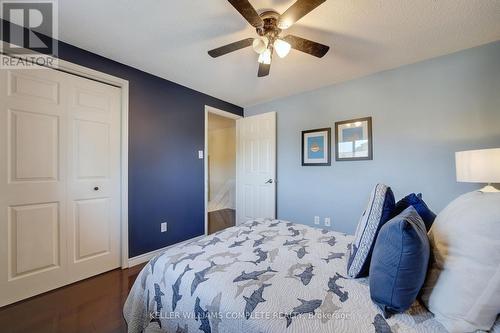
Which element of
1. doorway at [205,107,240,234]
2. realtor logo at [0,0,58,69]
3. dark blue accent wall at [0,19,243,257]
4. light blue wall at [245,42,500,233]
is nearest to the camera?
realtor logo at [0,0,58,69]

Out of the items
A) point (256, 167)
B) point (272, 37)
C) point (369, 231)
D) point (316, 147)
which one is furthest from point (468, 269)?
point (256, 167)

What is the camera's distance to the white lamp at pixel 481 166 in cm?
153

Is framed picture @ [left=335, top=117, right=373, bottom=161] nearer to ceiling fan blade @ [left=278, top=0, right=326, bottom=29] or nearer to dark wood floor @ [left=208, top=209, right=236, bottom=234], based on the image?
ceiling fan blade @ [left=278, top=0, right=326, bottom=29]

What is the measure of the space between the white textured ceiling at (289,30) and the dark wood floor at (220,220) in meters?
2.69

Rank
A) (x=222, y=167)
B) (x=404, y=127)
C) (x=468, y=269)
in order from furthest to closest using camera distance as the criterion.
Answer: (x=222, y=167), (x=404, y=127), (x=468, y=269)

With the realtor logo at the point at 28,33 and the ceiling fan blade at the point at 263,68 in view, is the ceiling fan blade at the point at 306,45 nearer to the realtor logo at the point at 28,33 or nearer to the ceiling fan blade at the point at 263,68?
the ceiling fan blade at the point at 263,68

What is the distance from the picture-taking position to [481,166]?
1575 mm

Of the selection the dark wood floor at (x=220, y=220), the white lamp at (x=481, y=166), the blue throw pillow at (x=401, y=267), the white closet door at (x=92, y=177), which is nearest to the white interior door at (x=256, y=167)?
the dark wood floor at (x=220, y=220)

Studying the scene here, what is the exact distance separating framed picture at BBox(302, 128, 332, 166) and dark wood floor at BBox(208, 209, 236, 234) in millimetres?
2018

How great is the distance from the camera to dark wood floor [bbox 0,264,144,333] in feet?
4.75

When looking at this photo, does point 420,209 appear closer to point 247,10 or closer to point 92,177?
point 247,10

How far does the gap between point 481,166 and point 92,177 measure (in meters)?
3.49

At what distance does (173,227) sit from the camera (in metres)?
2.80

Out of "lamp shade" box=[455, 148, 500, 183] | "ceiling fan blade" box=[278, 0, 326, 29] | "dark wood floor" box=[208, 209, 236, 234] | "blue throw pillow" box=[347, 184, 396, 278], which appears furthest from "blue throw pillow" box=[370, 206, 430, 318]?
"dark wood floor" box=[208, 209, 236, 234]
